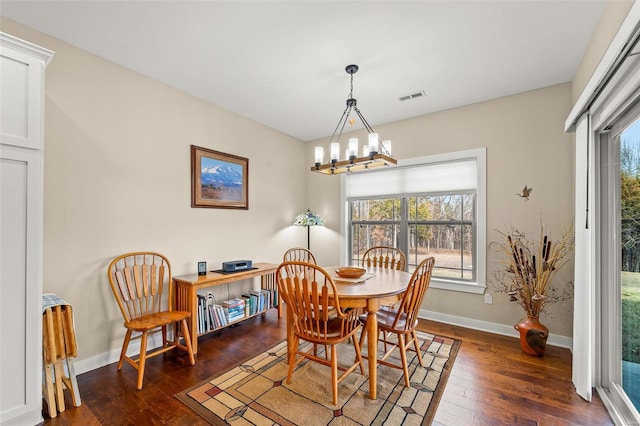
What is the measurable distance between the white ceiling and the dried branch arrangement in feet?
5.41

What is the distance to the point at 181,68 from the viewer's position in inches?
107

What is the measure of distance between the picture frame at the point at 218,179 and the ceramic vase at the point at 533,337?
3.40 metres

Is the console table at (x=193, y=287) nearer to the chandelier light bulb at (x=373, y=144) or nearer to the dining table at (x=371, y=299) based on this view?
the dining table at (x=371, y=299)

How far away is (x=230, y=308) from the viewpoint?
→ 3207 mm

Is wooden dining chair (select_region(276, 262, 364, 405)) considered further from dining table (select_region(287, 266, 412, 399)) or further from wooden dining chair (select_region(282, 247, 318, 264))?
wooden dining chair (select_region(282, 247, 318, 264))

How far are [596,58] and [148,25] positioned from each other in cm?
336

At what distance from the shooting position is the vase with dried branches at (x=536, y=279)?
2.67 metres

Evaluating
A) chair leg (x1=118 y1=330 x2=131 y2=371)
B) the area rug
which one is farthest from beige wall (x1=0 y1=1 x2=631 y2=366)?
the area rug

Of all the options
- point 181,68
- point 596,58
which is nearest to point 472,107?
point 596,58

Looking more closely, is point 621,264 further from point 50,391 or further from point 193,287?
point 50,391

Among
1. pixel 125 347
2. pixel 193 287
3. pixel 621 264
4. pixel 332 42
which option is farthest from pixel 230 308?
pixel 621 264

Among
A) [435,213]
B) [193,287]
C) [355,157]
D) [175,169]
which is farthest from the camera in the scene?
[435,213]

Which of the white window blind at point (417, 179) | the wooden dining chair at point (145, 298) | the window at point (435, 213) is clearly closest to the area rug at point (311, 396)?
the wooden dining chair at point (145, 298)

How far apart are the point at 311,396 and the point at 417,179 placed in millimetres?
2900
